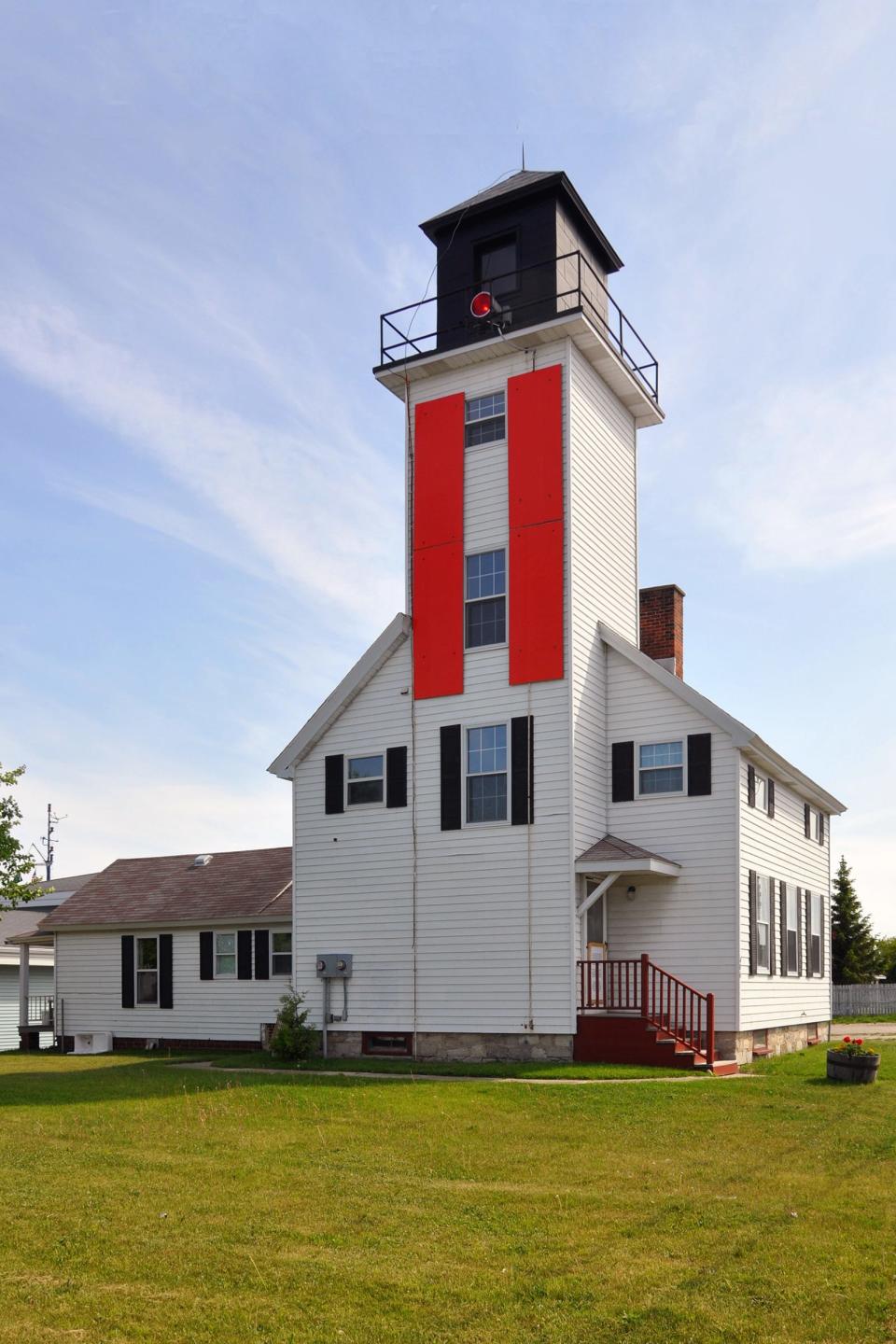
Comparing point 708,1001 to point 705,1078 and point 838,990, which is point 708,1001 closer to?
point 705,1078

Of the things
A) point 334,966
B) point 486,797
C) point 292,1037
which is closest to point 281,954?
point 334,966

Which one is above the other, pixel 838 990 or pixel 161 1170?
pixel 161 1170

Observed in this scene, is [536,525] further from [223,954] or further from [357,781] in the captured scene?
[223,954]

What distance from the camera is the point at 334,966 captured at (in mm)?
20891

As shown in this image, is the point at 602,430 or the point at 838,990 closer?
the point at 602,430

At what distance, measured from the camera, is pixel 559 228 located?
70.6 feet

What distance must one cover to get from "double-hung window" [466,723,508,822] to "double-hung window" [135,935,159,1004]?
9575 mm

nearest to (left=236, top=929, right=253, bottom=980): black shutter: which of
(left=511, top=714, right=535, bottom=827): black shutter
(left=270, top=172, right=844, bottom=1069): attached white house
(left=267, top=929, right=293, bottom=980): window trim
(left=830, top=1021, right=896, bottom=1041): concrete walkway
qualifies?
(left=267, top=929, right=293, bottom=980): window trim

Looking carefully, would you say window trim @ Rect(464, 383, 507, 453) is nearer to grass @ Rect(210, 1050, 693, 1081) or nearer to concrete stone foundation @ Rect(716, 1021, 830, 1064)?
grass @ Rect(210, 1050, 693, 1081)

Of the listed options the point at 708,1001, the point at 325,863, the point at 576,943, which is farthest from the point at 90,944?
the point at 708,1001

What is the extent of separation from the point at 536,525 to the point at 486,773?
4163 mm

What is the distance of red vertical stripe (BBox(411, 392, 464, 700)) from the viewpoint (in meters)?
20.9

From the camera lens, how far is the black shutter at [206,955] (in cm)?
2527

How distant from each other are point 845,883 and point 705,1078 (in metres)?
33.0
